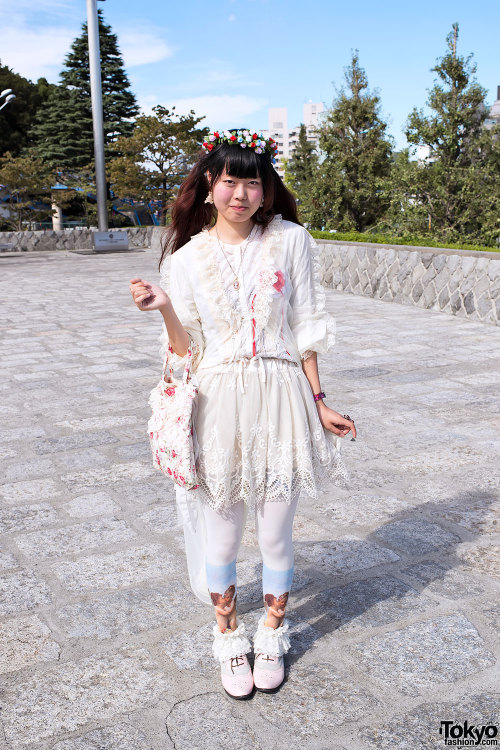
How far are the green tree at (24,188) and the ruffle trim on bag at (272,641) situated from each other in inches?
1088

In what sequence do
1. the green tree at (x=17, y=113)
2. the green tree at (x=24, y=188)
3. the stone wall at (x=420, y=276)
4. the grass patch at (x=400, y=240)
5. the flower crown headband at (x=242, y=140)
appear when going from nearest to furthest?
the flower crown headband at (x=242, y=140), the stone wall at (x=420, y=276), the grass patch at (x=400, y=240), the green tree at (x=24, y=188), the green tree at (x=17, y=113)

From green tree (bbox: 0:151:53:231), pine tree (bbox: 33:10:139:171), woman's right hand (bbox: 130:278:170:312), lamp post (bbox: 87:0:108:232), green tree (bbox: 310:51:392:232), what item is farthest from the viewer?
pine tree (bbox: 33:10:139:171)

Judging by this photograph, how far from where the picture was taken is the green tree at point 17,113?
40.1m

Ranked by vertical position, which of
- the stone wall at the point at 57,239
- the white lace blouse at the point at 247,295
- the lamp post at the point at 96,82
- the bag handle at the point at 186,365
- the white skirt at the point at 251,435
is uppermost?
the lamp post at the point at 96,82

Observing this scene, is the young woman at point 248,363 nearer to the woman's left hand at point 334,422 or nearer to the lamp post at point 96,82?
the woman's left hand at point 334,422

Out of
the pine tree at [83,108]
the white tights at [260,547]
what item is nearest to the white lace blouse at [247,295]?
the white tights at [260,547]

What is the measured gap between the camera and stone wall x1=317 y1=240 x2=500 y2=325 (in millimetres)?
9562

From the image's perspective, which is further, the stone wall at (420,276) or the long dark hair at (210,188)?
the stone wall at (420,276)

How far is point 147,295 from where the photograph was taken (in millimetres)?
2172

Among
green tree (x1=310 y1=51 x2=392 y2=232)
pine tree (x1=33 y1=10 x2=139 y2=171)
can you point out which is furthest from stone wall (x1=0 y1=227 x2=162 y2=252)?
green tree (x1=310 y1=51 x2=392 y2=232)

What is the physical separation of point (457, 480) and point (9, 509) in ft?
8.39

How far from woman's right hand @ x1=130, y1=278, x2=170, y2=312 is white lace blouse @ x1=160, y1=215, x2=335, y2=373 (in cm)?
22

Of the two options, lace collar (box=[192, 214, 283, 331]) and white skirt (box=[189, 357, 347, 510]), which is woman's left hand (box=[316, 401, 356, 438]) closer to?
white skirt (box=[189, 357, 347, 510])

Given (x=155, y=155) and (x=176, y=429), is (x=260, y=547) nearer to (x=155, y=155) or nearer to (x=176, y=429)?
(x=176, y=429)
